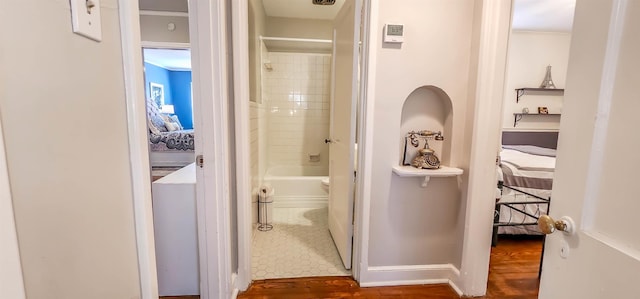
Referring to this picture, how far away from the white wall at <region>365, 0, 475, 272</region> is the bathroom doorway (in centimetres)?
21

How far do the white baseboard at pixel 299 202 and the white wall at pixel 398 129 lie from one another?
1660 millimetres

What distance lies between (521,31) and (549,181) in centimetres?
330

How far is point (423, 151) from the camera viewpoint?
1879 mm

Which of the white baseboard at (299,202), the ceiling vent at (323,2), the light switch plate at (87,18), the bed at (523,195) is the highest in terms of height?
the ceiling vent at (323,2)

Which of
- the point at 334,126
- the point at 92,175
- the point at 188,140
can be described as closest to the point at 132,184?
the point at 92,175

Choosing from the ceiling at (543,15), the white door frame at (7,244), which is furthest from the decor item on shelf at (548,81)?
the white door frame at (7,244)

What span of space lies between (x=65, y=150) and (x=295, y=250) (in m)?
2.17

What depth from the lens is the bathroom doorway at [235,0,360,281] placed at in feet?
7.05

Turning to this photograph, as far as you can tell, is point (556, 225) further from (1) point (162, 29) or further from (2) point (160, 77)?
(2) point (160, 77)

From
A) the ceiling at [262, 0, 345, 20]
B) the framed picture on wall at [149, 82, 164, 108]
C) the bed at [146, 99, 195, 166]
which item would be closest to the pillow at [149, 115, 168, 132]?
the bed at [146, 99, 195, 166]

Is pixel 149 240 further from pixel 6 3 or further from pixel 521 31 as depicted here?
pixel 521 31

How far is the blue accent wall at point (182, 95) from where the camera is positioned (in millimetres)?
7754

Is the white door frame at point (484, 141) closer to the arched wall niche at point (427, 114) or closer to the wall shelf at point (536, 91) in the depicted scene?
the arched wall niche at point (427, 114)

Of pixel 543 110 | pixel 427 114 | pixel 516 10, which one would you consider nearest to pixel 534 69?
pixel 543 110
